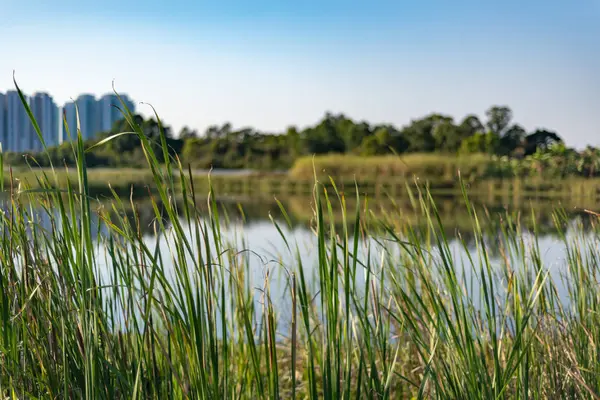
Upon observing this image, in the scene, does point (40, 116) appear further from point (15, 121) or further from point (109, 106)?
point (109, 106)

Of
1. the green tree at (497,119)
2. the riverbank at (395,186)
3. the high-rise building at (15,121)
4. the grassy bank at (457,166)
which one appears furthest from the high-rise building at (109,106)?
the green tree at (497,119)

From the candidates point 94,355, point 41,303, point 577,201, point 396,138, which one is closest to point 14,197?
point 41,303

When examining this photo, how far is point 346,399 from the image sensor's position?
87 centimetres

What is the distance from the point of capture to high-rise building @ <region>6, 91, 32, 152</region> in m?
1.47

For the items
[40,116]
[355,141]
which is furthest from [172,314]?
[355,141]

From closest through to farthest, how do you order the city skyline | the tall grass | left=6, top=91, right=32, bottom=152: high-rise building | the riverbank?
the tall grass → the city skyline → left=6, top=91, right=32, bottom=152: high-rise building → the riverbank

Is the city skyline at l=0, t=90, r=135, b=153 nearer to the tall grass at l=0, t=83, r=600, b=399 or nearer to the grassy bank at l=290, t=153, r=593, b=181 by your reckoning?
the tall grass at l=0, t=83, r=600, b=399

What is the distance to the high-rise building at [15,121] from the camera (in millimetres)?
1468

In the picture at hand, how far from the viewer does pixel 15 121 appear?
157 cm

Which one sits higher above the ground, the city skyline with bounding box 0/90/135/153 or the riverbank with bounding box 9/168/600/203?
the city skyline with bounding box 0/90/135/153

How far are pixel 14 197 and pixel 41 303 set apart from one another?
172mm

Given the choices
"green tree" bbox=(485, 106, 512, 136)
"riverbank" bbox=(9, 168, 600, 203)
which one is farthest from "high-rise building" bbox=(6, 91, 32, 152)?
"green tree" bbox=(485, 106, 512, 136)

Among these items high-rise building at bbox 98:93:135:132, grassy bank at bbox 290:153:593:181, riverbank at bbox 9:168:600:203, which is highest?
high-rise building at bbox 98:93:135:132

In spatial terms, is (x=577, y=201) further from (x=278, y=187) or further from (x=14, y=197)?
(x=14, y=197)
